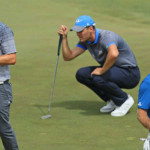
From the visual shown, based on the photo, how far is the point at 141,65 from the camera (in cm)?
1131

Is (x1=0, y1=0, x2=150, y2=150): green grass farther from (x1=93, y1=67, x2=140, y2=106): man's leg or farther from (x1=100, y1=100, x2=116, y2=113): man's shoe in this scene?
(x1=93, y1=67, x2=140, y2=106): man's leg

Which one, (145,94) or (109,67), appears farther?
(109,67)

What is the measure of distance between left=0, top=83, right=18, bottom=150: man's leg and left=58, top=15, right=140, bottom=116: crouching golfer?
7.81ft

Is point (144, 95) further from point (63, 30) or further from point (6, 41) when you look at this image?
point (63, 30)

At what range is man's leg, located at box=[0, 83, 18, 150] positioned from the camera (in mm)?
5631

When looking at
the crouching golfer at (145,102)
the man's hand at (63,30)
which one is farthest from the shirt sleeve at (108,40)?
the crouching golfer at (145,102)

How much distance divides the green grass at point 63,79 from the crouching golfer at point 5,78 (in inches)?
33.6

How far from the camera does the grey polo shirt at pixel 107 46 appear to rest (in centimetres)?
784

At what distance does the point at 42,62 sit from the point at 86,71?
12.4 ft

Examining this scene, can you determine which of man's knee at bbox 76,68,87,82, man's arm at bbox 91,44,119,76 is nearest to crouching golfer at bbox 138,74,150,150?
man's arm at bbox 91,44,119,76

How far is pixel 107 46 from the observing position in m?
7.77

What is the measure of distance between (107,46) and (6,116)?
2.53 meters

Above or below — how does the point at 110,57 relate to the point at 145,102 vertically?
below

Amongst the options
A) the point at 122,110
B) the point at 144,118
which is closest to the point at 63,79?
the point at 122,110
